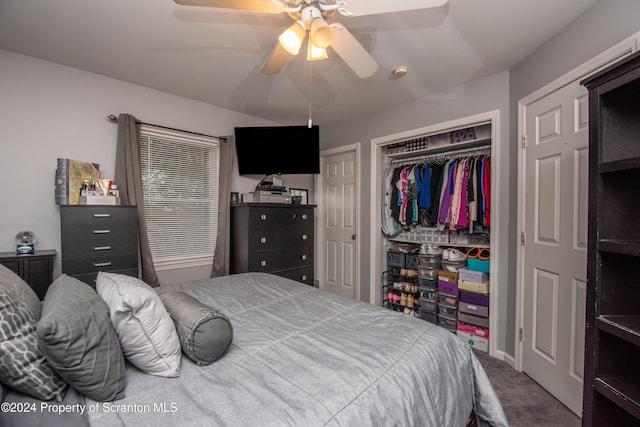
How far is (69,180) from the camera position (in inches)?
82.9

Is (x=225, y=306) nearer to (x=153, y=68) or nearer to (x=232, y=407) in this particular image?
(x=232, y=407)

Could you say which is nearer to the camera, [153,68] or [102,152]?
[153,68]

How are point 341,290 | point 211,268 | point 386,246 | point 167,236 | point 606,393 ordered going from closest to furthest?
point 606,393 → point 167,236 → point 211,268 → point 386,246 → point 341,290

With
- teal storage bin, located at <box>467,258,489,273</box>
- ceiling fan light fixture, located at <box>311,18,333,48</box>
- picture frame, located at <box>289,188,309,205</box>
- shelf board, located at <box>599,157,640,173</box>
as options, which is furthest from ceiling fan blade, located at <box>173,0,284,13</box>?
picture frame, located at <box>289,188,309,205</box>

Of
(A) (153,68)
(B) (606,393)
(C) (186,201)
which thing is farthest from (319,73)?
(B) (606,393)

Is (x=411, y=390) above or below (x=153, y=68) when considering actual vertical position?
below

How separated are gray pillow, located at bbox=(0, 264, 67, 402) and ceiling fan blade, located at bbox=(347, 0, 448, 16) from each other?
164 centimetres

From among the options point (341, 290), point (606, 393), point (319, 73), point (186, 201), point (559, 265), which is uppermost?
point (319, 73)

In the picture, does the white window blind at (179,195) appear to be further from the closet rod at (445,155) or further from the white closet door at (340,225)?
the closet rod at (445,155)

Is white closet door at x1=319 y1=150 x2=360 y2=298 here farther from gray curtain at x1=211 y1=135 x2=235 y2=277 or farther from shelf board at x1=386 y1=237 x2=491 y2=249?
gray curtain at x1=211 y1=135 x2=235 y2=277

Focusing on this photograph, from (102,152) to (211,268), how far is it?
4.96ft

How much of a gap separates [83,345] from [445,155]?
323cm

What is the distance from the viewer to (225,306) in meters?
1.46

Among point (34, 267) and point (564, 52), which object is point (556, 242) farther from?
point (34, 267)
